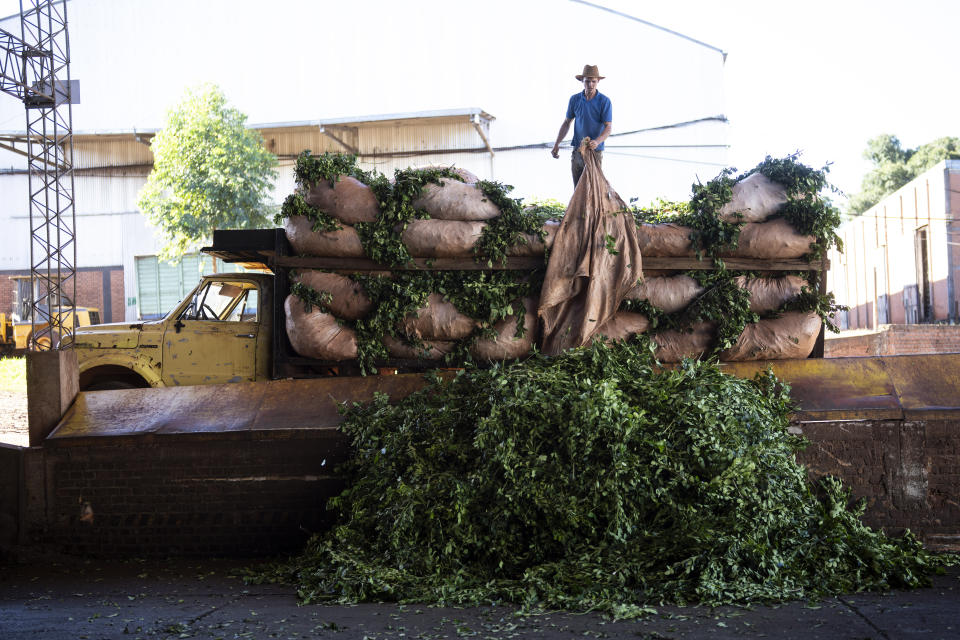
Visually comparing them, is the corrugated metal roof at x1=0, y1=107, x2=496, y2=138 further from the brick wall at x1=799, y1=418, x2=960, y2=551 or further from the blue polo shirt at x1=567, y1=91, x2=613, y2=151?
the brick wall at x1=799, y1=418, x2=960, y2=551

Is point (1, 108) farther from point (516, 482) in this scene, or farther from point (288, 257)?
point (516, 482)

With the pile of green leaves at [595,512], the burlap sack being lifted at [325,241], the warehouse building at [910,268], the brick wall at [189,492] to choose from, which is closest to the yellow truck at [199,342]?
the burlap sack being lifted at [325,241]

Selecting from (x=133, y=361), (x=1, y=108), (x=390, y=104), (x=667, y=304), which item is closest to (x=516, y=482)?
(x=667, y=304)

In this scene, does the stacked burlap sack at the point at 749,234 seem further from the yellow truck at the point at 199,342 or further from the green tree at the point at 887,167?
the green tree at the point at 887,167

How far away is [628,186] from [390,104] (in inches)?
322

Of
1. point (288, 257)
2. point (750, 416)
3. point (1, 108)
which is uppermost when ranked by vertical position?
point (1, 108)

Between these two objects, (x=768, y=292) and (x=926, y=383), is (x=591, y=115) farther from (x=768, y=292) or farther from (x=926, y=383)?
(x=926, y=383)

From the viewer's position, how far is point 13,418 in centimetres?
1276

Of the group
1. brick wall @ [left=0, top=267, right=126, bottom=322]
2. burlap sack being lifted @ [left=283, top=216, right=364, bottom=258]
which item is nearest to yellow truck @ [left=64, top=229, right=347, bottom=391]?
burlap sack being lifted @ [left=283, top=216, right=364, bottom=258]

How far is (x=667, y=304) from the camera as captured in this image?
6.56 meters

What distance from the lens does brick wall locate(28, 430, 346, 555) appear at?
19.8 ft

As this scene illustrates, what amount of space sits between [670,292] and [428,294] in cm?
207

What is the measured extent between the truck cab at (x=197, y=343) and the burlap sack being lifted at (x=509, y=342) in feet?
8.75

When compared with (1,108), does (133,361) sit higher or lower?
lower
